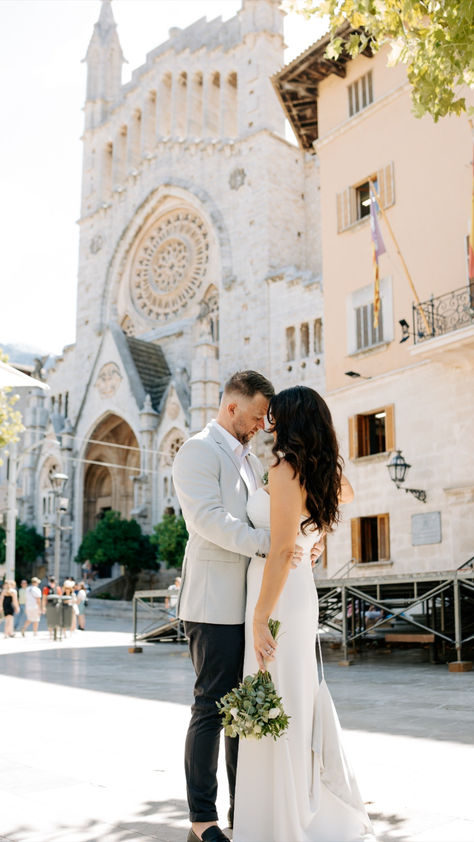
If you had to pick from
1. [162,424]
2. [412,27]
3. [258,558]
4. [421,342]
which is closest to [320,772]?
[258,558]

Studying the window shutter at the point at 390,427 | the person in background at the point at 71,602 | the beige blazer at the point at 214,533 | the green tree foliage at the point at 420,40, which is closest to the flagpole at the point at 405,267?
the window shutter at the point at 390,427

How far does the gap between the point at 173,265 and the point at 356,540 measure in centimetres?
2650

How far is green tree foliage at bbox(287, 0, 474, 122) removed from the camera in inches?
240

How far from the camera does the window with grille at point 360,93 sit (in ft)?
67.1

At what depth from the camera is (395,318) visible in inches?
729

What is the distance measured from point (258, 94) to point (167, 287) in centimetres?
1035

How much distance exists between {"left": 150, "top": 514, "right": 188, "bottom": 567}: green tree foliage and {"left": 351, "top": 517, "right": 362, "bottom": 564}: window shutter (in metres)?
14.7

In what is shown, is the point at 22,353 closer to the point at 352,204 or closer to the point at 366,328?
the point at 352,204

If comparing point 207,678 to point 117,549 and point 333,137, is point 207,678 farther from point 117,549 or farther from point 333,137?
point 117,549

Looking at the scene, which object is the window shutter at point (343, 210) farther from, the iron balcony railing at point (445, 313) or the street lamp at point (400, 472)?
the street lamp at point (400, 472)

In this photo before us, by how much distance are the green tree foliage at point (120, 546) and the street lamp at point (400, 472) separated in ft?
66.2

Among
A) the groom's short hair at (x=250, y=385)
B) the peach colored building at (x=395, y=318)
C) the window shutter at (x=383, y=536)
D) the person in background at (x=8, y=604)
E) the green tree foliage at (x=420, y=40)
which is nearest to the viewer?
the groom's short hair at (x=250, y=385)

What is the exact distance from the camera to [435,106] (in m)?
6.74

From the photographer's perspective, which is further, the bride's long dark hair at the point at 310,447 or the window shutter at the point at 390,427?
the window shutter at the point at 390,427
